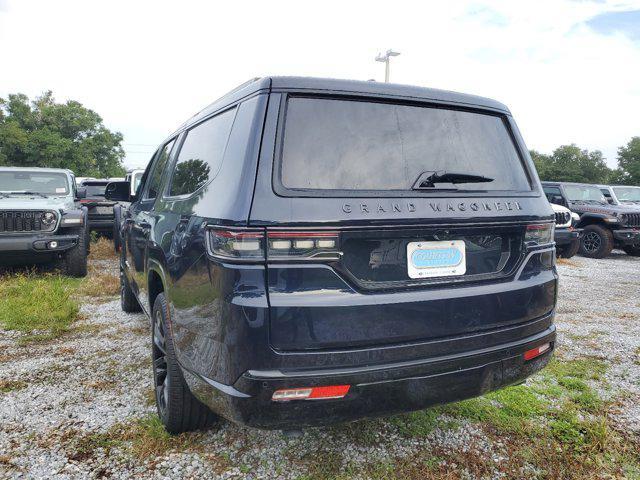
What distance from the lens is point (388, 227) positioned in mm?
1851

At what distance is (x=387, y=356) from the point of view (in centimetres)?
182

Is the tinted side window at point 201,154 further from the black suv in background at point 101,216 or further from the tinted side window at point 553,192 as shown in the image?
the tinted side window at point 553,192

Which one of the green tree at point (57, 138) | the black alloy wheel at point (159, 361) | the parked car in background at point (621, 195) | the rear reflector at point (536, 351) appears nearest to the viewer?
the rear reflector at point (536, 351)

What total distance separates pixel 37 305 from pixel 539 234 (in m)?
5.26

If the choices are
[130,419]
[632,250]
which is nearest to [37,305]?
[130,419]

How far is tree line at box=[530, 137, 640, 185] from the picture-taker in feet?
145

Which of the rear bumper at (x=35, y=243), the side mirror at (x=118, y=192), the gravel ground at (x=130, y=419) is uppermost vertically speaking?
the side mirror at (x=118, y=192)

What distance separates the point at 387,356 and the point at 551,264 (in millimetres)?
1095

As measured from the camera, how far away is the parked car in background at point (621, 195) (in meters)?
12.4

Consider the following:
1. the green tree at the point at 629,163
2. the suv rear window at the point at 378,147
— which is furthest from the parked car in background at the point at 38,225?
the green tree at the point at 629,163

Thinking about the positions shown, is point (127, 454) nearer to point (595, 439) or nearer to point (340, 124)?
point (340, 124)

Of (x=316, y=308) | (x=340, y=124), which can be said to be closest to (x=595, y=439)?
(x=316, y=308)

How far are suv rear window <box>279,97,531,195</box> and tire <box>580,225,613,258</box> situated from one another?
1052cm

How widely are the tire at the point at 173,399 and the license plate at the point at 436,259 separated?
1276 millimetres
